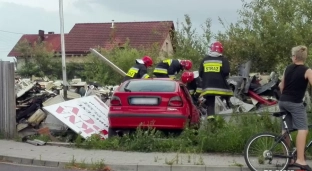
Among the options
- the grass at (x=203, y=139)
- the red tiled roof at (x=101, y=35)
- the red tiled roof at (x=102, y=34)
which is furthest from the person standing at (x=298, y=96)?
the red tiled roof at (x=102, y=34)

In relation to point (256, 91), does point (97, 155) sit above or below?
below

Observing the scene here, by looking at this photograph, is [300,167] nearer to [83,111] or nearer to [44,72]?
[83,111]

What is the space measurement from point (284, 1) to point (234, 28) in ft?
7.54

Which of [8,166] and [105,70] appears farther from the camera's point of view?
[105,70]

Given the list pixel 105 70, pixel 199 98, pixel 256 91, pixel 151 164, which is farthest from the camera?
pixel 105 70

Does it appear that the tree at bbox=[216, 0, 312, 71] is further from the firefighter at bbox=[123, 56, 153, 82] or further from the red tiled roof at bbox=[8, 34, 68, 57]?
the red tiled roof at bbox=[8, 34, 68, 57]

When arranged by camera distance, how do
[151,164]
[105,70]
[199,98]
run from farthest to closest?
1. [105,70]
2. [199,98]
3. [151,164]

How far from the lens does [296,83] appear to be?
8797mm

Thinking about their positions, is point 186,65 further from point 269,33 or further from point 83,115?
point 269,33

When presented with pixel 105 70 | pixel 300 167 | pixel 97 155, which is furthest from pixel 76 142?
pixel 105 70

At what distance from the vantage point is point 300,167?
8734 millimetres

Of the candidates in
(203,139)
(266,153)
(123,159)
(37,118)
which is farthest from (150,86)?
(266,153)

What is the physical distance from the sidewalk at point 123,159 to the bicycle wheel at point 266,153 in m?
0.49

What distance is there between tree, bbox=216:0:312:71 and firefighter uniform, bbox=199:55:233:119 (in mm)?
7180
